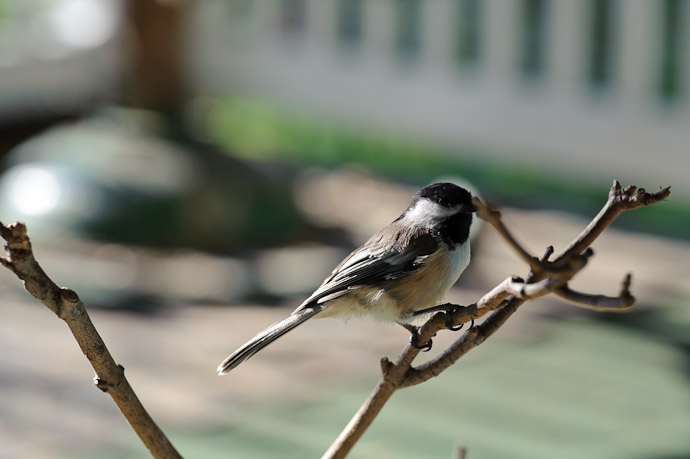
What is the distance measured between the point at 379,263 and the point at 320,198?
17.8 feet

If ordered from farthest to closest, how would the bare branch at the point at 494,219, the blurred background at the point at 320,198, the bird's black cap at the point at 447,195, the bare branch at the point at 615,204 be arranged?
the blurred background at the point at 320,198
the bird's black cap at the point at 447,195
the bare branch at the point at 615,204
the bare branch at the point at 494,219

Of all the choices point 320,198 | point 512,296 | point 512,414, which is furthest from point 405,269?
point 320,198

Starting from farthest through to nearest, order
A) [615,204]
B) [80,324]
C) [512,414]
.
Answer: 1. [512,414]
2. [80,324]
3. [615,204]

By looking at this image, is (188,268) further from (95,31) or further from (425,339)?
(425,339)

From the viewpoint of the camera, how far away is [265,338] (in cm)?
185

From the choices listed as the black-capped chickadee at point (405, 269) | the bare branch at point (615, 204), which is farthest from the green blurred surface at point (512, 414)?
the bare branch at point (615, 204)

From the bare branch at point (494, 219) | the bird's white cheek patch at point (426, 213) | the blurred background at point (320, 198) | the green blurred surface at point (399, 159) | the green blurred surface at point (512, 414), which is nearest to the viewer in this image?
the bare branch at point (494, 219)

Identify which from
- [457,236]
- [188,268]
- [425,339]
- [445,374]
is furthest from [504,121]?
[425,339]

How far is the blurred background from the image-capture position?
3912 millimetres

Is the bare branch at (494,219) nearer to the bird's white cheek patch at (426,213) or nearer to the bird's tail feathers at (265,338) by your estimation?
the bird's tail feathers at (265,338)

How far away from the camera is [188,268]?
5980 millimetres

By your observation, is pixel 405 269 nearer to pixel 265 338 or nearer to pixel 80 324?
pixel 265 338

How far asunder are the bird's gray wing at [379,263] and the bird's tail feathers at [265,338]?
65mm

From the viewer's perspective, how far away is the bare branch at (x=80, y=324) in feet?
4.09
